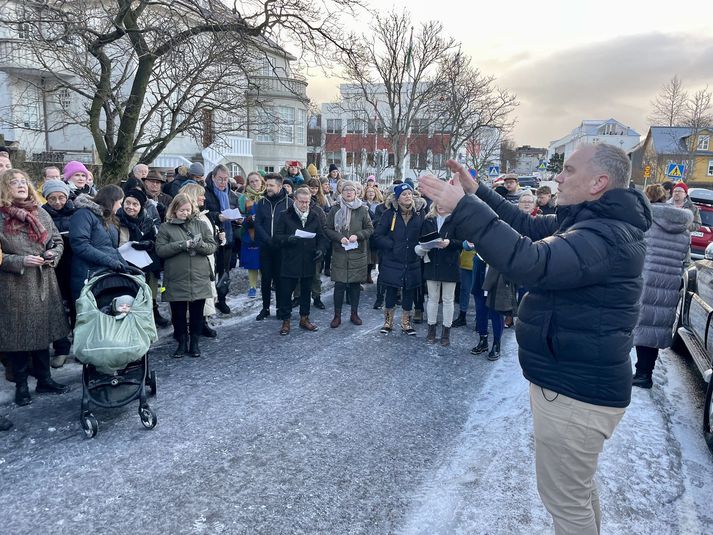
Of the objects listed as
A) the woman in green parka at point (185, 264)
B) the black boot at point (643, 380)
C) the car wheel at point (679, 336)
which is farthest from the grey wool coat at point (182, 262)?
the car wheel at point (679, 336)

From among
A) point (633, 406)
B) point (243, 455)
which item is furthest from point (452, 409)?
point (243, 455)

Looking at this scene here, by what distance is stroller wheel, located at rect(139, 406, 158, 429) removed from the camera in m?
4.46

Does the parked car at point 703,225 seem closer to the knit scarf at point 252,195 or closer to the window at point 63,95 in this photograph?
the knit scarf at point 252,195

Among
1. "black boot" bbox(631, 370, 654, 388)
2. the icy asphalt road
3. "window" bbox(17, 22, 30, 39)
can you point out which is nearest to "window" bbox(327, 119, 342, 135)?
"window" bbox(17, 22, 30, 39)

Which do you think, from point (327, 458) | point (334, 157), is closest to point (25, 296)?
point (327, 458)

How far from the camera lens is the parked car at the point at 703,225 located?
14.5 m

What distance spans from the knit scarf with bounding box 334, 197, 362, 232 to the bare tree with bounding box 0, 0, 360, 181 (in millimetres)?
5831

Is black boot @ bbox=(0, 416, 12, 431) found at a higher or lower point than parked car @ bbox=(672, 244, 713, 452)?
lower

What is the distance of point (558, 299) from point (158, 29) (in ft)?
36.9

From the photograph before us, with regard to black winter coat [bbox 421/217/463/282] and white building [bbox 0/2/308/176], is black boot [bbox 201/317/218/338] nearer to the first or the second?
black winter coat [bbox 421/217/463/282]

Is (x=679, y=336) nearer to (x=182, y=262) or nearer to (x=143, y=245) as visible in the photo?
(x=182, y=262)

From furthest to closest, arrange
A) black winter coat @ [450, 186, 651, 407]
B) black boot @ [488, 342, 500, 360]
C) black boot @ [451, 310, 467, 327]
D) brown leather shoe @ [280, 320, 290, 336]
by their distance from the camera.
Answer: black boot @ [451, 310, 467, 327], brown leather shoe @ [280, 320, 290, 336], black boot @ [488, 342, 500, 360], black winter coat @ [450, 186, 651, 407]

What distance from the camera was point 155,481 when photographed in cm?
372

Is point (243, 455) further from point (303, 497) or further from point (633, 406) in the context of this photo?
point (633, 406)
